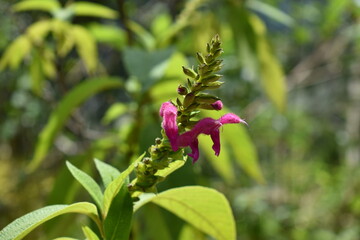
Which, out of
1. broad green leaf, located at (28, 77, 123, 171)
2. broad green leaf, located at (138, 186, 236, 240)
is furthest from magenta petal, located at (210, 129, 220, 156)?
broad green leaf, located at (28, 77, 123, 171)

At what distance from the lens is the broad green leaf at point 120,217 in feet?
1.27

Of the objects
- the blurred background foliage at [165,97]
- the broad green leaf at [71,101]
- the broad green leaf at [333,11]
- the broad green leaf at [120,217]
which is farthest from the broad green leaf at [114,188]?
the broad green leaf at [333,11]

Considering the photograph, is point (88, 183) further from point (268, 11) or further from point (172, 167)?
point (268, 11)

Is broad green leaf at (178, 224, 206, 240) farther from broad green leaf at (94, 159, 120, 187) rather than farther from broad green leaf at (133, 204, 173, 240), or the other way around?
broad green leaf at (94, 159, 120, 187)

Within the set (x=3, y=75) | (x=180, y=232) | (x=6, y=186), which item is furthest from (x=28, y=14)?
(x=180, y=232)

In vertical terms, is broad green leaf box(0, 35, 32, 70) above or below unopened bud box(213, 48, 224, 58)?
above

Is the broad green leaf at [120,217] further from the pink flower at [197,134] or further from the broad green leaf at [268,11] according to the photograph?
the broad green leaf at [268,11]

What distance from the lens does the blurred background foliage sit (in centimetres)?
99

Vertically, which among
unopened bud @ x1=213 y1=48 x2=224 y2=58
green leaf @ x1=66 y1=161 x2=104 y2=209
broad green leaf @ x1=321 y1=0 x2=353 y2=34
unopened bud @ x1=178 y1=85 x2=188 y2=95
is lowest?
green leaf @ x1=66 y1=161 x2=104 y2=209

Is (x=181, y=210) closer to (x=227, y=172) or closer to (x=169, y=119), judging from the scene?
(x=169, y=119)

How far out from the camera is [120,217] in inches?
15.5

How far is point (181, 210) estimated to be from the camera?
51 cm

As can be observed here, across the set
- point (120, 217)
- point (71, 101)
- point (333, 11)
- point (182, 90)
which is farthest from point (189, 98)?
point (333, 11)

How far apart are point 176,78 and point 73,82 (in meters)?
1.26
